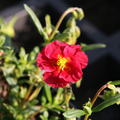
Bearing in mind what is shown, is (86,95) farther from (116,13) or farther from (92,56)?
(116,13)

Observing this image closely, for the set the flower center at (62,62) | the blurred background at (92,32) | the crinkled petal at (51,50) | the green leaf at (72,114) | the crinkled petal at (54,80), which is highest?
the crinkled petal at (51,50)

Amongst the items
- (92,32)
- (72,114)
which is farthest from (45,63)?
(92,32)

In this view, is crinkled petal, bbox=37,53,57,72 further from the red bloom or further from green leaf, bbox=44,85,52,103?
green leaf, bbox=44,85,52,103

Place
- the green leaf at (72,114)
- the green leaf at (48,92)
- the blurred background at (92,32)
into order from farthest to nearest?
the blurred background at (92,32) → the green leaf at (48,92) → the green leaf at (72,114)

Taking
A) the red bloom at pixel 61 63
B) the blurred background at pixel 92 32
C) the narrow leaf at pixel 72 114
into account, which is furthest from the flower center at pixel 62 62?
the blurred background at pixel 92 32

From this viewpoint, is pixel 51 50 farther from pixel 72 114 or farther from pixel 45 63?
pixel 72 114

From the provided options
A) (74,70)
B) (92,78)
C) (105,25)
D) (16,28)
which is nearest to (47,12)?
(16,28)

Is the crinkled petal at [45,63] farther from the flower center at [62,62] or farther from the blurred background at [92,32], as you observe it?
the blurred background at [92,32]
